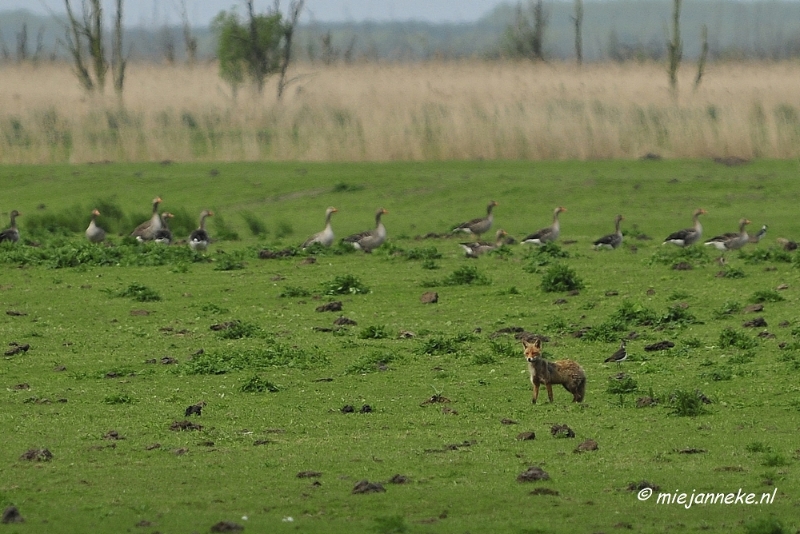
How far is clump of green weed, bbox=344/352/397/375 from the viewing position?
13.3 meters

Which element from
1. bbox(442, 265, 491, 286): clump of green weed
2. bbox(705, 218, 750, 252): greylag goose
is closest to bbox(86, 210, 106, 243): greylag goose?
bbox(442, 265, 491, 286): clump of green weed

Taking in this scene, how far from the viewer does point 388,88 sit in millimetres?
40219

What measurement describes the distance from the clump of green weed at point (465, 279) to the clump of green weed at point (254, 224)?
25.7 ft

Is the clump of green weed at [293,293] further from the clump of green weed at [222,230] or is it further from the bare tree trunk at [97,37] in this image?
the bare tree trunk at [97,37]

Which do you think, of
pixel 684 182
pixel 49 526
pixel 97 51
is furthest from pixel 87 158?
pixel 49 526

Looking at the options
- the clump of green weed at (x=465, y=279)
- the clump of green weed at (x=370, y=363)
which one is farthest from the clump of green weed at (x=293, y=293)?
the clump of green weed at (x=370, y=363)

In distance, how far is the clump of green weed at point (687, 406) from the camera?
35.9 ft

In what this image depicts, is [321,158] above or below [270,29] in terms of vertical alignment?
below

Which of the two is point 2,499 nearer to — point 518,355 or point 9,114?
point 518,355

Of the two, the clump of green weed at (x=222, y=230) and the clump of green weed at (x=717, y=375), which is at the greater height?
the clump of green weed at (x=717, y=375)

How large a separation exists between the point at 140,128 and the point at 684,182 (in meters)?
14.4

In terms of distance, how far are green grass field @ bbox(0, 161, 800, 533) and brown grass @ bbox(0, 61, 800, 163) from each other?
6617 millimetres

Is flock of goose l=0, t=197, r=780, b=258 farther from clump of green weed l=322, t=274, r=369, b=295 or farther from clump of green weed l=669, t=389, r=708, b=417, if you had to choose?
clump of green weed l=669, t=389, r=708, b=417

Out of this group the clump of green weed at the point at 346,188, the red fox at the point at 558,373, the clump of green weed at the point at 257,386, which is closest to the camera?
the red fox at the point at 558,373
